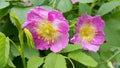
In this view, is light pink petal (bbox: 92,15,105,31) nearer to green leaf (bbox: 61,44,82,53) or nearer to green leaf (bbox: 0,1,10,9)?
green leaf (bbox: 61,44,82,53)

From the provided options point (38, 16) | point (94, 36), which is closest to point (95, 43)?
point (94, 36)

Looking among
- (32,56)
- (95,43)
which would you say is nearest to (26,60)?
(32,56)

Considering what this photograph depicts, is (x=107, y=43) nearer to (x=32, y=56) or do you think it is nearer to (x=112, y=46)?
(x=112, y=46)

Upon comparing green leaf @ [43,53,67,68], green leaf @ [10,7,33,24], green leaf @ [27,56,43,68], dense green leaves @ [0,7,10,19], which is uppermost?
green leaf @ [10,7,33,24]

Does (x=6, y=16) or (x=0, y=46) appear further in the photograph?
(x=6, y=16)

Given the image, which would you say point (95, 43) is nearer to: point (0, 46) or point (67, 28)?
point (67, 28)

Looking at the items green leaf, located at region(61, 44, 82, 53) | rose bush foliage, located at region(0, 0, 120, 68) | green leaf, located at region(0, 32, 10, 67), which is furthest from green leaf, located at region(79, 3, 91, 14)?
green leaf, located at region(0, 32, 10, 67)

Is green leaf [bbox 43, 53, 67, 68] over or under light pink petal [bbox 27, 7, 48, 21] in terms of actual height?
under
